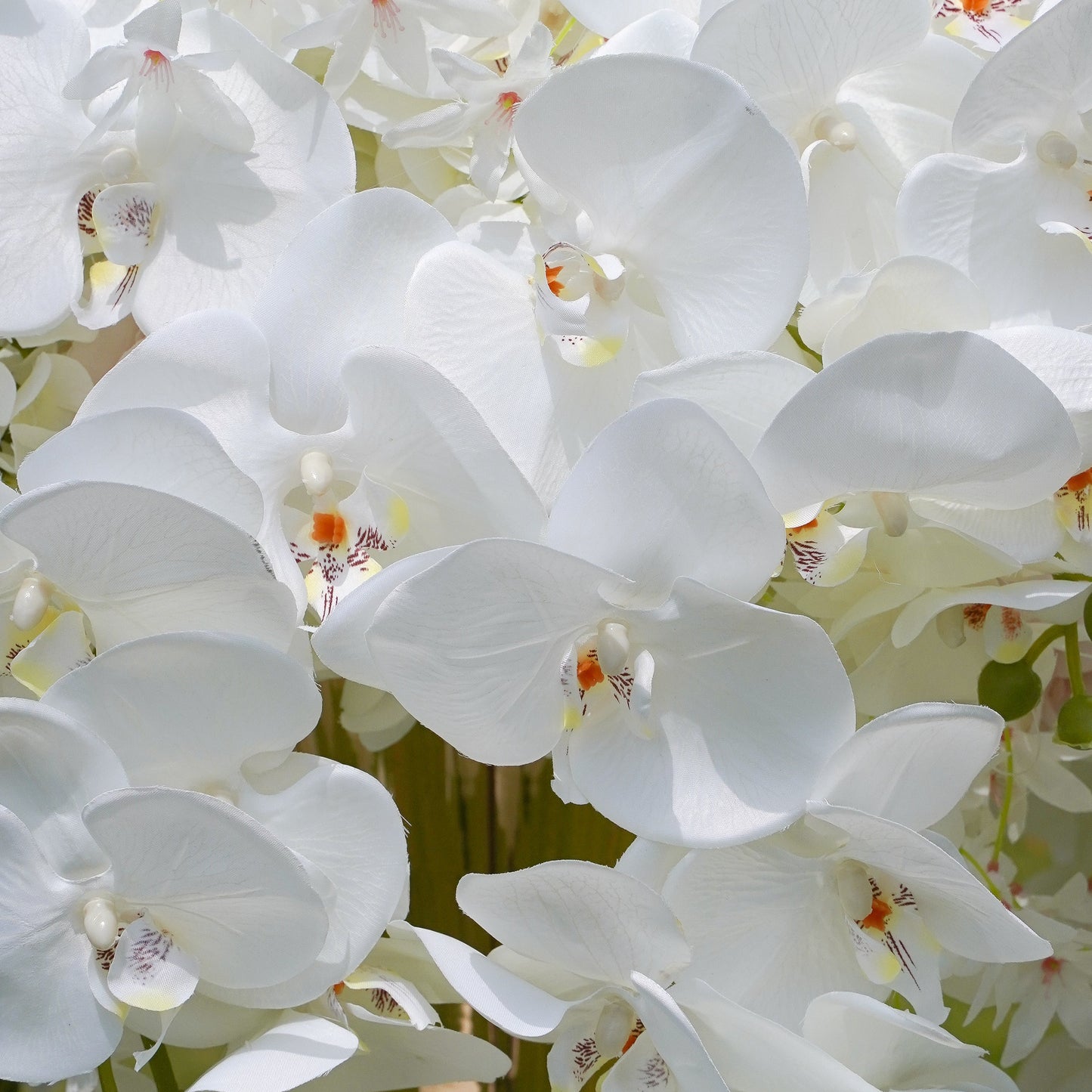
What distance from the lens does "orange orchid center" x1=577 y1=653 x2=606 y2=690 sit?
0.26m

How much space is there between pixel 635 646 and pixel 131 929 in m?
0.12

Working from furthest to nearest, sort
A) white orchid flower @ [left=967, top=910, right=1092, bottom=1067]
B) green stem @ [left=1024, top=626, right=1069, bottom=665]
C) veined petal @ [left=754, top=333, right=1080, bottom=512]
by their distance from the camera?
white orchid flower @ [left=967, top=910, right=1092, bottom=1067]
green stem @ [left=1024, top=626, right=1069, bottom=665]
veined petal @ [left=754, top=333, right=1080, bottom=512]

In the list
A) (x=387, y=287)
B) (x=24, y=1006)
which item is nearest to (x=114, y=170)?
(x=387, y=287)

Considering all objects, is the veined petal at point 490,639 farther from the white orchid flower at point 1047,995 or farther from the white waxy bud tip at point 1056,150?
the white orchid flower at point 1047,995

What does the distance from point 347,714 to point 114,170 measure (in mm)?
155

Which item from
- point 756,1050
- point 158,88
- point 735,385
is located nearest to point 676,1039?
point 756,1050

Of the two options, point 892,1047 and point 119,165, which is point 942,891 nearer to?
point 892,1047

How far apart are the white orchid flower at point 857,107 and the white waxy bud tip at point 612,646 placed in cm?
9

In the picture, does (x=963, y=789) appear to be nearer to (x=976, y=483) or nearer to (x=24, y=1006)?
(x=976, y=483)

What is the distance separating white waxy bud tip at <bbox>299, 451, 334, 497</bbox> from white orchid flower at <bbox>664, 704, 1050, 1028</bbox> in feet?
0.37

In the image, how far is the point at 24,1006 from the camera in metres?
0.25

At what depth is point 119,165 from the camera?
0.92 ft

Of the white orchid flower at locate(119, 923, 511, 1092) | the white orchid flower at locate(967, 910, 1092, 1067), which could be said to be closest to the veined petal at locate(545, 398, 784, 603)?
the white orchid flower at locate(119, 923, 511, 1092)

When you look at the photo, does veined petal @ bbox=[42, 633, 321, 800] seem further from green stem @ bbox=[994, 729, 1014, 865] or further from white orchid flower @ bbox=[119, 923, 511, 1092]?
green stem @ bbox=[994, 729, 1014, 865]
